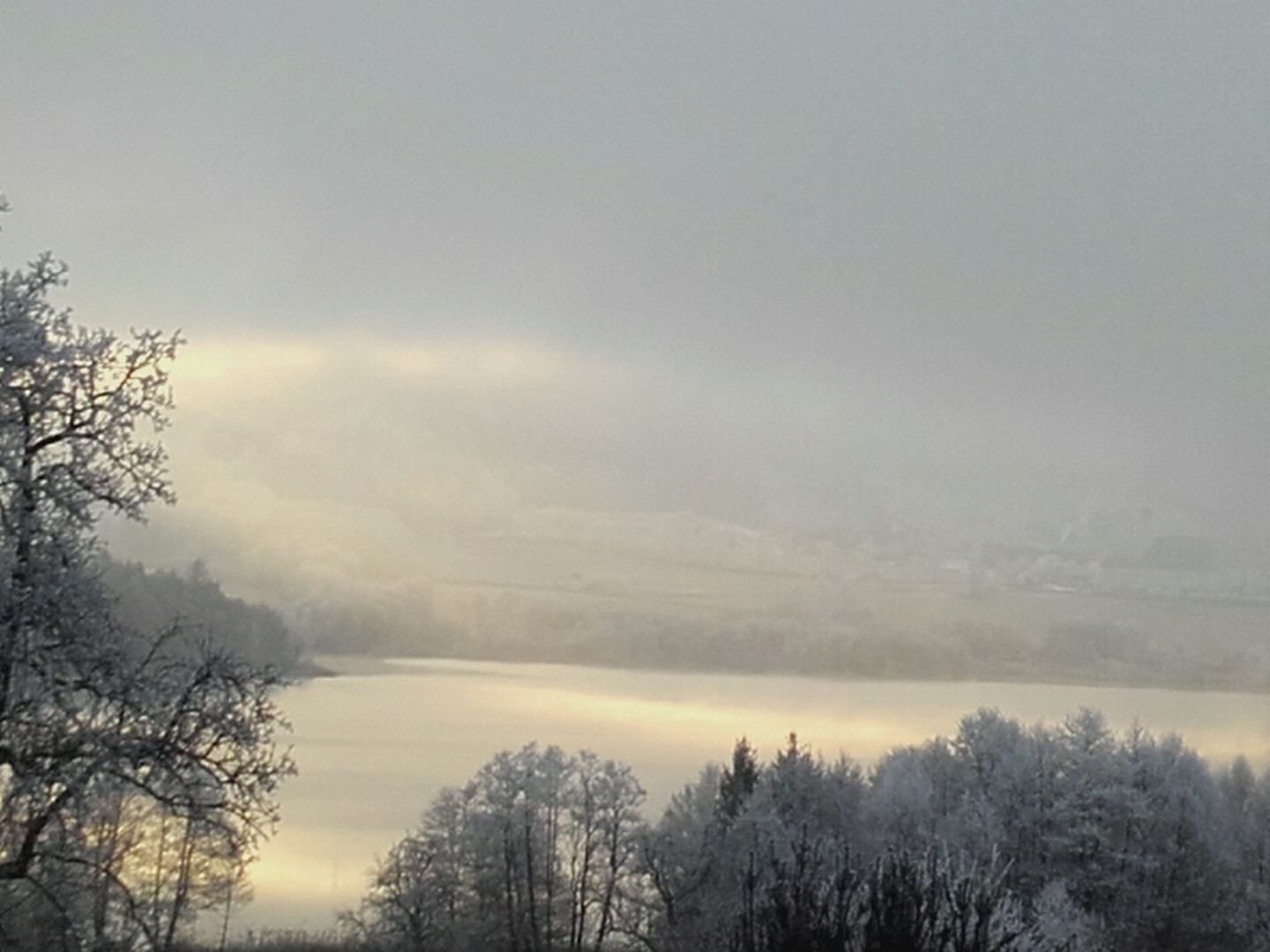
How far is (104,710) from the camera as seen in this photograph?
399 inches

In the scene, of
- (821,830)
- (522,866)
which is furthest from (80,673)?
(522,866)

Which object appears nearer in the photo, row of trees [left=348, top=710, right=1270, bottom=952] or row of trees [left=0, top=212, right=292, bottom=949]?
row of trees [left=0, top=212, right=292, bottom=949]

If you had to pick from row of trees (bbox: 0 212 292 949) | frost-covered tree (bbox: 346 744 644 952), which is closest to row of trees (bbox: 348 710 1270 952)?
frost-covered tree (bbox: 346 744 644 952)

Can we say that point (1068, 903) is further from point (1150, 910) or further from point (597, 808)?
point (597, 808)

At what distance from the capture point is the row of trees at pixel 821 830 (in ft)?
146

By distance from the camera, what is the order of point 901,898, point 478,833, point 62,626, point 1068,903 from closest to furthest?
point 62,626
point 901,898
point 1068,903
point 478,833

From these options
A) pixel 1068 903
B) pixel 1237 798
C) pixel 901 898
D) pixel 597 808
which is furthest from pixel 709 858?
pixel 901 898

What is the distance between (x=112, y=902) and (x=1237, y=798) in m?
55.6

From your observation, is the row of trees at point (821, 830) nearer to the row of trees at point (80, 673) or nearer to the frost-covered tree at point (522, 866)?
the frost-covered tree at point (522, 866)

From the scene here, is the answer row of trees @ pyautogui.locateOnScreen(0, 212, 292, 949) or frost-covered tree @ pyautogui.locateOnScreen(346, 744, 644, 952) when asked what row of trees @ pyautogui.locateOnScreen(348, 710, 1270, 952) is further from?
row of trees @ pyautogui.locateOnScreen(0, 212, 292, 949)

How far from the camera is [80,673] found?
1009cm

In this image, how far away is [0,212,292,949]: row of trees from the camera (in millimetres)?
9898

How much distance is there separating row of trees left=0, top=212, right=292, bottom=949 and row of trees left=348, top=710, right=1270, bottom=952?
96.4 feet

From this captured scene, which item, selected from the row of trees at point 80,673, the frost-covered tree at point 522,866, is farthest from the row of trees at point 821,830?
the row of trees at point 80,673
